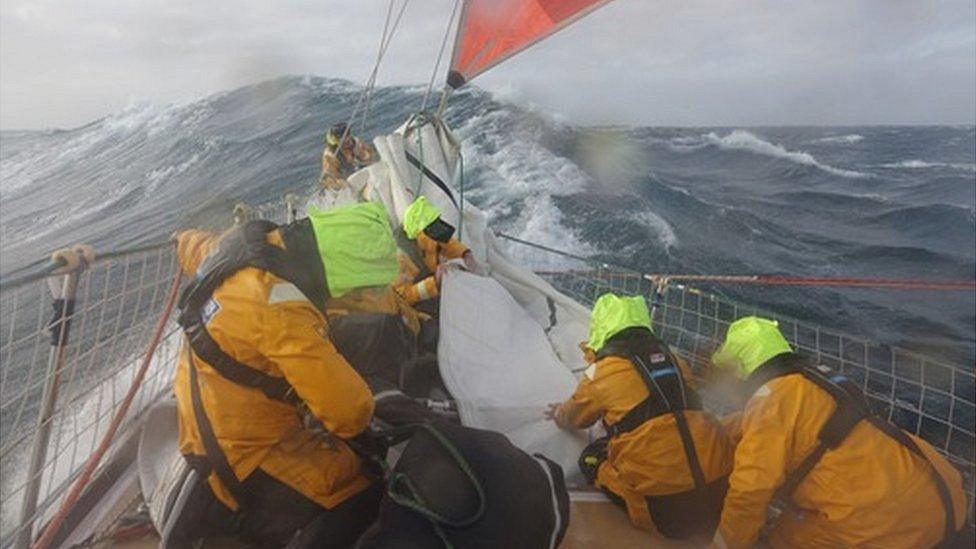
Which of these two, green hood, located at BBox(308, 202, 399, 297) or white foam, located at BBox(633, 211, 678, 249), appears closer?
green hood, located at BBox(308, 202, 399, 297)

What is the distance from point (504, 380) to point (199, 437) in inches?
62.1

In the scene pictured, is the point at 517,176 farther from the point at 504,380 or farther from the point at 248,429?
the point at 248,429

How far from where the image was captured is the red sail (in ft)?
11.0

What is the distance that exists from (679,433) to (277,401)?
4.70ft

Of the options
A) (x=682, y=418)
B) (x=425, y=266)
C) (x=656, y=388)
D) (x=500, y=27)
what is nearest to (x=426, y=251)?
(x=425, y=266)

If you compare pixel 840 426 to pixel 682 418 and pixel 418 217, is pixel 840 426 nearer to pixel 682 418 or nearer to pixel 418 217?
pixel 682 418

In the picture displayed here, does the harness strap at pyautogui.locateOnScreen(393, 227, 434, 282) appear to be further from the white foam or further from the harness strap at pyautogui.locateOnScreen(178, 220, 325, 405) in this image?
the white foam

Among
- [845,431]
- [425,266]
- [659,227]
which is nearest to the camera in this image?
[845,431]

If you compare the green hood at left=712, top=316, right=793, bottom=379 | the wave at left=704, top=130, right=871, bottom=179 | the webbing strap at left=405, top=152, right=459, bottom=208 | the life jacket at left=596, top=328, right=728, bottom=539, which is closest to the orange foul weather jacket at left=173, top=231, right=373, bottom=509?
the life jacket at left=596, top=328, right=728, bottom=539

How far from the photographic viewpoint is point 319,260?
1766 mm

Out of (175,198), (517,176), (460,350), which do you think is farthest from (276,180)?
(460,350)

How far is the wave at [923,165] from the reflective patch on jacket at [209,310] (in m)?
16.8

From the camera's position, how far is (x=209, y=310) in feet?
5.66

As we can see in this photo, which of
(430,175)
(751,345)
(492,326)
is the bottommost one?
(492,326)
